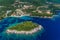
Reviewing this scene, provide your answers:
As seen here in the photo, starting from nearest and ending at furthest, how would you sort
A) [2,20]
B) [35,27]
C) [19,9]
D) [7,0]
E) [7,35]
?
[7,35] < [35,27] < [2,20] < [19,9] < [7,0]

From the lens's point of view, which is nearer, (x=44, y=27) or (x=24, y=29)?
(x=24, y=29)

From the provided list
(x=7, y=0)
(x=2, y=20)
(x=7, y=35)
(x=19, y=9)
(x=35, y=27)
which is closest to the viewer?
(x=7, y=35)

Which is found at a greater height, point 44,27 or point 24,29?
point 24,29

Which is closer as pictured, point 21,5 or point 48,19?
point 48,19

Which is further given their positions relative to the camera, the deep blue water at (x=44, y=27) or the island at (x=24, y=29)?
the island at (x=24, y=29)

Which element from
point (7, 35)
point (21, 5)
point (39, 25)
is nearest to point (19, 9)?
point (21, 5)

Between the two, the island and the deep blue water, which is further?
the island

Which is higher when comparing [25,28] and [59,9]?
[25,28]

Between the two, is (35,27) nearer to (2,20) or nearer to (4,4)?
(2,20)
